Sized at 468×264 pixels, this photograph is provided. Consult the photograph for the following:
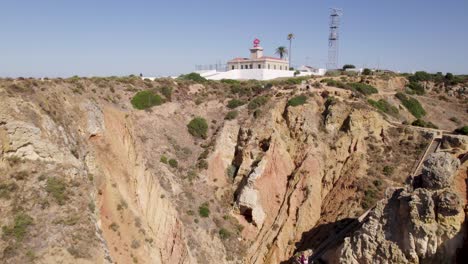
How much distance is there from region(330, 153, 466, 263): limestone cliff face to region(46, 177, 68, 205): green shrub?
18.0 metres

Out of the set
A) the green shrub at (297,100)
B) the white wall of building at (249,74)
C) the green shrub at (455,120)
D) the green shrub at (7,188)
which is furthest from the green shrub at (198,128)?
the green shrub at (455,120)

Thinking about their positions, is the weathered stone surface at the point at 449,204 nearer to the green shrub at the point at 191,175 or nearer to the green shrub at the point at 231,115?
the green shrub at the point at 191,175

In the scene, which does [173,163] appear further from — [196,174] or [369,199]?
[369,199]

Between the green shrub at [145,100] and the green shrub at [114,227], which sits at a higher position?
the green shrub at [145,100]

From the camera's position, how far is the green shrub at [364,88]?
178 ft

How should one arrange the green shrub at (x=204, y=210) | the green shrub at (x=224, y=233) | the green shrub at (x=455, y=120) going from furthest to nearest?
→ the green shrub at (x=455, y=120) < the green shrub at (x=204, y=210) < the green shrub at (x=224, y=233)

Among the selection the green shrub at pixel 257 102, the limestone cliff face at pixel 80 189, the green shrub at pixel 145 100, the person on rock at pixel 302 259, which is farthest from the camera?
the green shrub at pixel 257 102

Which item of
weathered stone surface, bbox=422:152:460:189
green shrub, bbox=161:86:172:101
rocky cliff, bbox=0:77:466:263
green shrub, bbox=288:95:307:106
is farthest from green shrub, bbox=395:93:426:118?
green shrub, bbox=161:86:172:101

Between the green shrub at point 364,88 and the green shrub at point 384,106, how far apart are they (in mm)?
2806

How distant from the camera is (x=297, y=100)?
44.2 meters

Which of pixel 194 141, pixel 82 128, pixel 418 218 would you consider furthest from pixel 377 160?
pixel 82 128

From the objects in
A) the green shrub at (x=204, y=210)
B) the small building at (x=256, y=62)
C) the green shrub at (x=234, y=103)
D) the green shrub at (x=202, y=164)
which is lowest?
the green shrub at (x=204, y=210)

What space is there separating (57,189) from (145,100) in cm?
2153

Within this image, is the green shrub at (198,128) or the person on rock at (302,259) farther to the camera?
the green shrub at (198,128)
